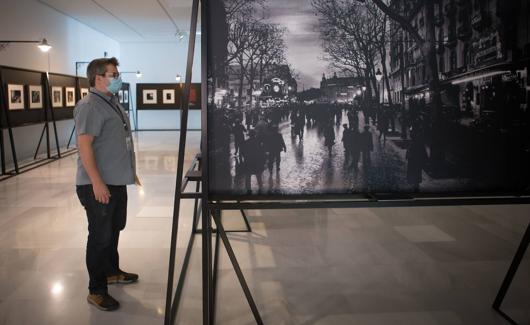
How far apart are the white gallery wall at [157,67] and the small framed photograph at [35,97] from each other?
9812 mm

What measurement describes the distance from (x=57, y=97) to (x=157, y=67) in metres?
8.76

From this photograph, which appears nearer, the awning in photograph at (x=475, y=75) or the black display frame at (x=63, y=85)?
the awning in photograph at (x=475, y=75)

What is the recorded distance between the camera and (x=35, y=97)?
401 inches

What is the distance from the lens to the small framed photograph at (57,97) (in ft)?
38.0

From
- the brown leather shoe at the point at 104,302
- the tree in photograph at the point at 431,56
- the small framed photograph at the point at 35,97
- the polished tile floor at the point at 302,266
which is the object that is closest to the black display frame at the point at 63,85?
the small framed photograph at the point at 35,97

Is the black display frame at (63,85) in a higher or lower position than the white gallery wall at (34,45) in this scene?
lower

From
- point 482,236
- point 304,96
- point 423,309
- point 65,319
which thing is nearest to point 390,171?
point 304,96

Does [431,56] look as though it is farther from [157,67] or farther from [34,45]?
[157,67]

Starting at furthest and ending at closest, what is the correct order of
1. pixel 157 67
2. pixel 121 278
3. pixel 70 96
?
pixel 157 67
pixel 70 96
pixel 121 278

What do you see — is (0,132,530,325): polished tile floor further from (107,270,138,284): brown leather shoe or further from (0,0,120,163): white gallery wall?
(0,0,120,163): white gallery wall

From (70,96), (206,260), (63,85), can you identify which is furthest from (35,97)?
(206,260)

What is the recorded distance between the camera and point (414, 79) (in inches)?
92.4

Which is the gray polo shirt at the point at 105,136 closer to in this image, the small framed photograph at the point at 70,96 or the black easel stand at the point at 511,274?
the black easel stand at the point at 511,274

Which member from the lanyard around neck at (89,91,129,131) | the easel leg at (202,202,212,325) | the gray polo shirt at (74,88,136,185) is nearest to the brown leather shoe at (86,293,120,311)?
the gray polo shirt at (74,88,136,185)
